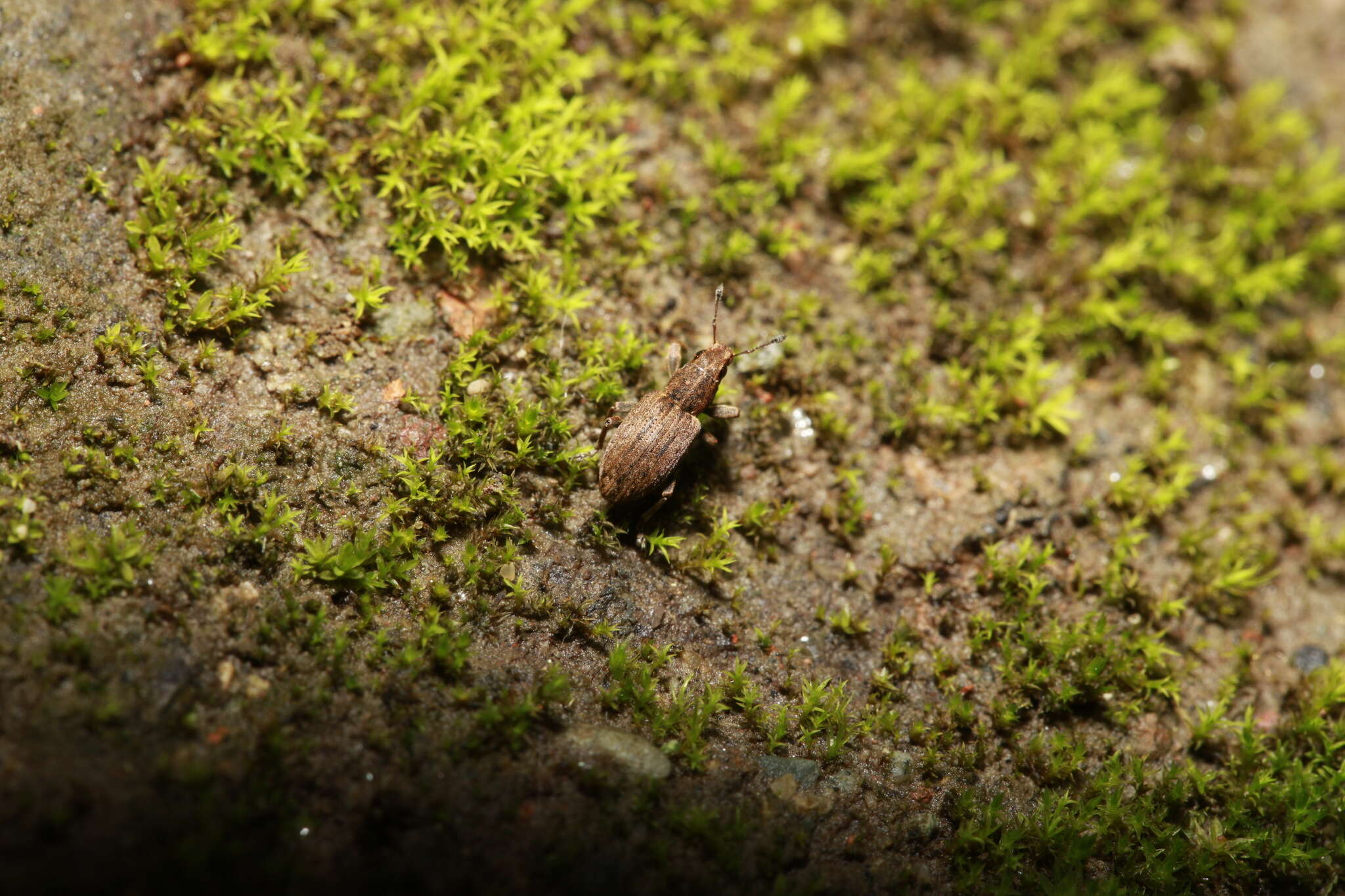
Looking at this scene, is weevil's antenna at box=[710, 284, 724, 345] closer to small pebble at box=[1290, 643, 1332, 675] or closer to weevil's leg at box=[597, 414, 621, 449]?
weevil's leg at box=[597, 414, 621, 449]

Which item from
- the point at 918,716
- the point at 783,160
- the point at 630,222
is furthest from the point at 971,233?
the point at 918,716

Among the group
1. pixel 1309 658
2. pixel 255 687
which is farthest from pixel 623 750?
pixel 1309 658

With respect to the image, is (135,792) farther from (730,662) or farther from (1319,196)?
(1319,196)

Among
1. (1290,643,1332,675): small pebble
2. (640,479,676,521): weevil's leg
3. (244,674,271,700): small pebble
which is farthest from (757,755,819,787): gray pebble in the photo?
(1290,643,1332,675): small pebble

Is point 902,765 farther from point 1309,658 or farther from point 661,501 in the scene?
point 1309,658

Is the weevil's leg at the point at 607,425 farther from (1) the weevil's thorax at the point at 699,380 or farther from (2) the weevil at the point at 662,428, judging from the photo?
(1) the weevil's thorax at the point at 699,380
